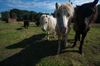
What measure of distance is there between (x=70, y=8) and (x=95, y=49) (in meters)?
2.27

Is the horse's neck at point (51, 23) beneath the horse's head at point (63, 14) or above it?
beneath

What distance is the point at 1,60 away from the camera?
9570 mm

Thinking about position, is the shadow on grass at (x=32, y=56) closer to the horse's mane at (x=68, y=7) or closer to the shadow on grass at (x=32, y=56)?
the shadow on grass at (x=32, y=56)

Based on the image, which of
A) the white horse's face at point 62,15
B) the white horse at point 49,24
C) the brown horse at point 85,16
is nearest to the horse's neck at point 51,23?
the white horse at point 49,24

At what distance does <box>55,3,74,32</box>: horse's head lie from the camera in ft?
22.7

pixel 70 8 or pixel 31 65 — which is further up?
pixel 70 8

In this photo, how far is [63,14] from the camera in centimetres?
707

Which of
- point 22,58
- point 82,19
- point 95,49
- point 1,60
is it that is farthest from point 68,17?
point 1,60

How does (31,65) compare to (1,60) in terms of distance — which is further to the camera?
(1,60)

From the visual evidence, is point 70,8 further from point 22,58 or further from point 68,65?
point 22,58

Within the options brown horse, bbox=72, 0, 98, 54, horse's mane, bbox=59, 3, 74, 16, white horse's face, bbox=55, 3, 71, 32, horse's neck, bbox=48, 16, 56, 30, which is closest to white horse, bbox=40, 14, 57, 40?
horse's neck, bbox=48, 16, 56, 30

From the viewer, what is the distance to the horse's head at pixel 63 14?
6925 millimetres

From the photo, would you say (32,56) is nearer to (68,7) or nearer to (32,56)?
(32,56)

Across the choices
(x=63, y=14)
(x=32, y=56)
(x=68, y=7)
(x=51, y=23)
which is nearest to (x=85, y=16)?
(x=68, y=7)
